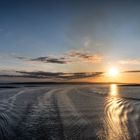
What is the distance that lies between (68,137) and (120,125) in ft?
11.3

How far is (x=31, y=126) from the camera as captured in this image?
11.5m

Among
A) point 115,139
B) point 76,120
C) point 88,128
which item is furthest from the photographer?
point 76,120

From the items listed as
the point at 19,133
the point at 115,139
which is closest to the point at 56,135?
the point at 19,133

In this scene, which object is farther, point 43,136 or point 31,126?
point 31,126

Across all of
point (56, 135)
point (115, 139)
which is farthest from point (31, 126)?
point (115, 139)

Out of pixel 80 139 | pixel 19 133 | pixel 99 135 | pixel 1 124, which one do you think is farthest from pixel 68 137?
pixel 1 124

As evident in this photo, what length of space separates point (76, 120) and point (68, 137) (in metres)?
3.84

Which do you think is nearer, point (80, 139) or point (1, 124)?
point (80, 139)

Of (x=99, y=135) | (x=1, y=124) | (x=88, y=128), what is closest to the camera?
(x=99, y=135)

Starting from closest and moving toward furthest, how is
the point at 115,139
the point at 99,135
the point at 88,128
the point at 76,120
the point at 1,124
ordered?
the point at 115,139 < the point at 99,135 < the point at 88,128 < the point at 1,124 < the point at 76,120

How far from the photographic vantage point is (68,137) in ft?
31.2

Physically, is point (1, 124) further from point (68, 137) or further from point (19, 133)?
point (68, 137)

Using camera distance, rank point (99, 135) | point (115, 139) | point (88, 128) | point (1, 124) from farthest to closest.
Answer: point (1, 124) → point (88, 128) → point (99, 135) → point (115, 139)

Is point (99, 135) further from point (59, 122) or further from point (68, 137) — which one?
point (59, 122)
